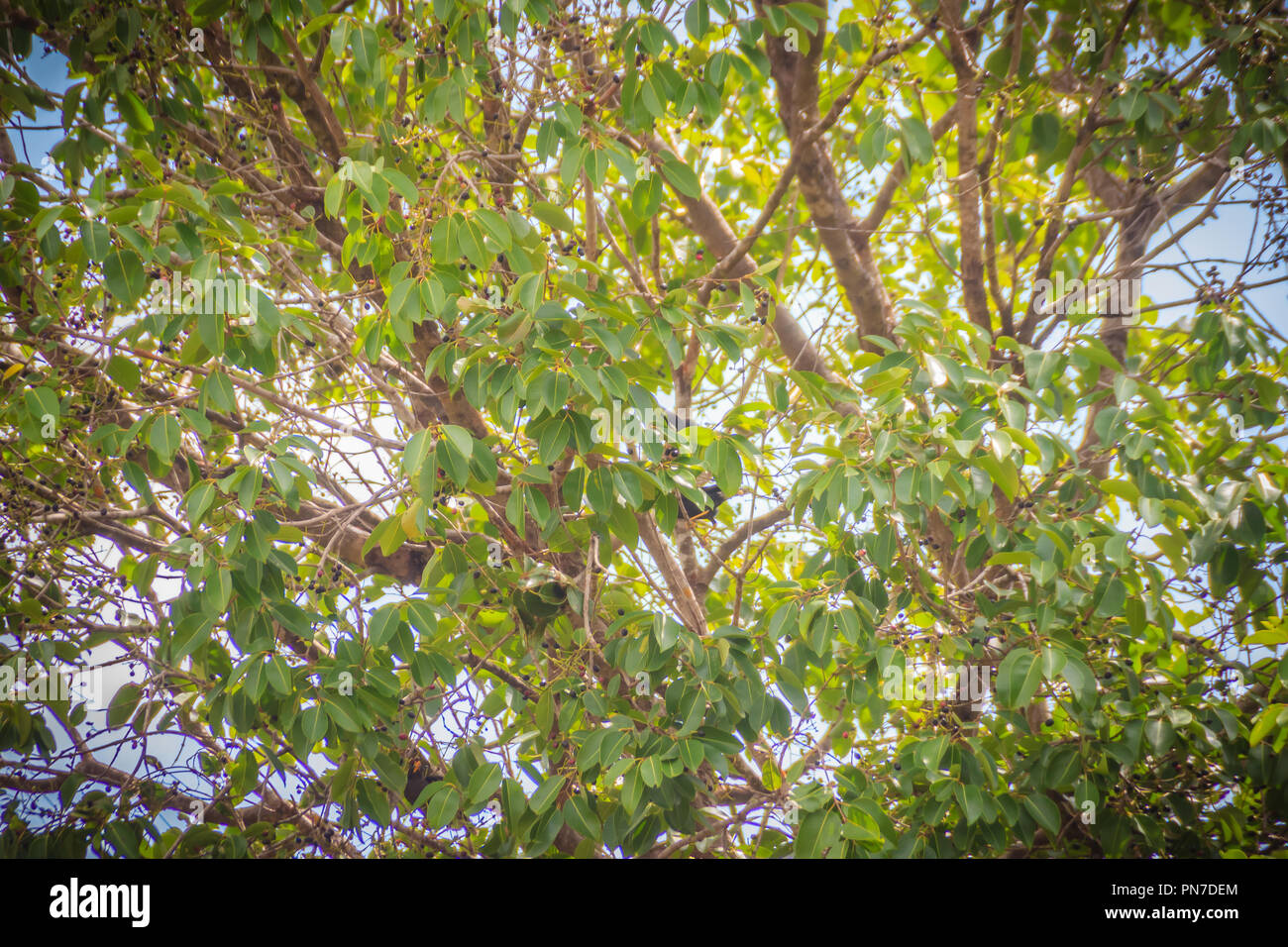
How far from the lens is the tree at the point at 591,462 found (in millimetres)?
2086

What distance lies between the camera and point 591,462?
2.18m

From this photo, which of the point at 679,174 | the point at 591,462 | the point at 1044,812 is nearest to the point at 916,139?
the point at 679,174

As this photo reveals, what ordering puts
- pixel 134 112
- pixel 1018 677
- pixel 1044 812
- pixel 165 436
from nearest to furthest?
pixel 165 436 → pixel 1018 677 → pixel 134 112 → pixel 1044 812

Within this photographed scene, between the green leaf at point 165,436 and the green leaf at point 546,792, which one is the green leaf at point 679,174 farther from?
the green leaf at point 546,792

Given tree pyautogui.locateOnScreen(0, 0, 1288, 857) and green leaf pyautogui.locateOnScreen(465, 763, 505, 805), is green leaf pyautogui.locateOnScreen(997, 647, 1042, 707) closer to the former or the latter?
tree pyautogui.locateOnScreen(0, 0, 1288, 857)

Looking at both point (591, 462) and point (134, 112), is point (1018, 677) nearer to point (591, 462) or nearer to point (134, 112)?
point (591, 462)

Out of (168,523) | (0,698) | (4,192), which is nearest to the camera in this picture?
(4,192)

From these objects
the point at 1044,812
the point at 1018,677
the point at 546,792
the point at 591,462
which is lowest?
the point at 1044,812

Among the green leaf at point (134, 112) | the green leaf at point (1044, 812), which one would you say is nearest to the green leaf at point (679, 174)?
the green leaf at point (134, 112)

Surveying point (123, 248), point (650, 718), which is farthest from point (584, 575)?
point (123, 248)

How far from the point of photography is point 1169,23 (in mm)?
2611
